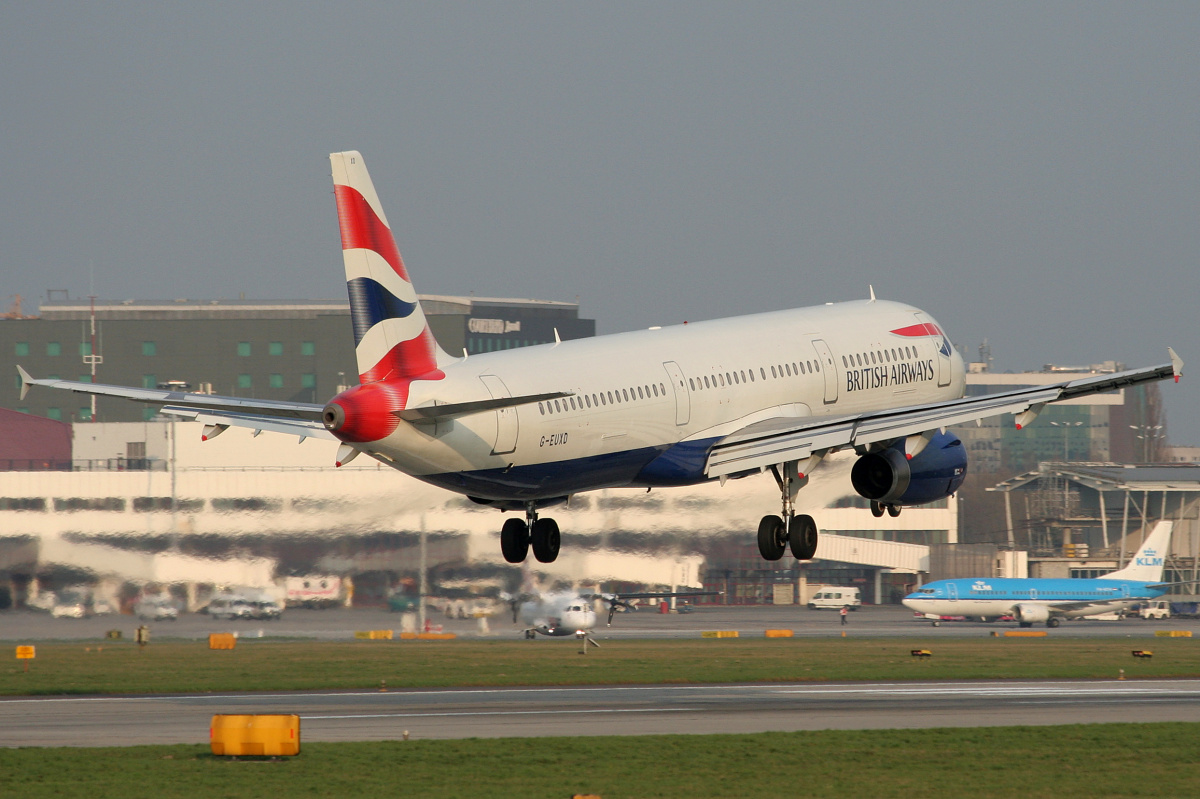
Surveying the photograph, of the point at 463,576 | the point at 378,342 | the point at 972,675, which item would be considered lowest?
the point at 972,675

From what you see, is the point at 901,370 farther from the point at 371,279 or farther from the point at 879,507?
the point at 371,279

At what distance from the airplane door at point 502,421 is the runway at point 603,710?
11.4 meters

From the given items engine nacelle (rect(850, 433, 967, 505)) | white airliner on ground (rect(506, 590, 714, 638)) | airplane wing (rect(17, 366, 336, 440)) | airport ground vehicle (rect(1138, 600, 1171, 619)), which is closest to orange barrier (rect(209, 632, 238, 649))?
white airliner on ground (rect(506, 590, 714, 638))

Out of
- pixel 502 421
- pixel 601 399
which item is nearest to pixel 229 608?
pixel 601 399

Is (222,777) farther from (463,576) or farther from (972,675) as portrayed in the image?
(972,675)

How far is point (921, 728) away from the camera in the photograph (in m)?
45.8

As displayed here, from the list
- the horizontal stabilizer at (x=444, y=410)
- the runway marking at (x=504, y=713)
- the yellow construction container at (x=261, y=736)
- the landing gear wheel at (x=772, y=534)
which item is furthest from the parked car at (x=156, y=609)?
the horizontal stabilizer at (x=444, y=410)

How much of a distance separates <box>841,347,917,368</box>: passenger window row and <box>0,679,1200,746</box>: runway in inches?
406

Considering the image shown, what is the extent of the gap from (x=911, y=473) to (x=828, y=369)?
3761mm

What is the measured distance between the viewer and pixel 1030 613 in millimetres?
108438

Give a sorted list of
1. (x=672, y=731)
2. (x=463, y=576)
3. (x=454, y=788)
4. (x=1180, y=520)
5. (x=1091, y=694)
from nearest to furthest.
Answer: (x=454, y=788) → (x=672, y=731) → (x=1091, y=694) → (x=463, y=576) → (x=1180, y=520)

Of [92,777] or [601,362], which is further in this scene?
[601,362]

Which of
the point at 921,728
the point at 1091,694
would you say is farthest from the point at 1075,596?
the point at 921,728

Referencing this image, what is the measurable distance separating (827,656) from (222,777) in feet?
156
